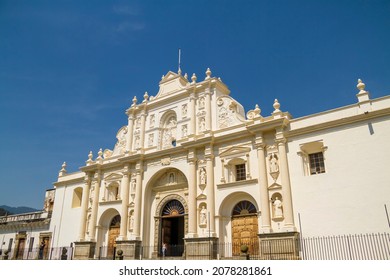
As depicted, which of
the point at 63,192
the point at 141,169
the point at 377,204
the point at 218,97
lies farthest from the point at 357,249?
the point at 63,192

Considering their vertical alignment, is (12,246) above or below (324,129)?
below

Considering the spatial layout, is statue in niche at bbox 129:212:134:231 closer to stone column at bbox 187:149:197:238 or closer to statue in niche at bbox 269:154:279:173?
stone column at bbox 187:149:197:238

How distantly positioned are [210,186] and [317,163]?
21.1 feet

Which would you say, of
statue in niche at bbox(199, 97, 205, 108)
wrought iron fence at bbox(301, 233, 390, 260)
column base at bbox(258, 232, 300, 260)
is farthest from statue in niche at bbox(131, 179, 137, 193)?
wrought iron fence at bbox(301, 233, 390, 260)

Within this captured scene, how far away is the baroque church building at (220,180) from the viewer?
53.3 ft

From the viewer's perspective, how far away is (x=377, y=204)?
49.5 feet

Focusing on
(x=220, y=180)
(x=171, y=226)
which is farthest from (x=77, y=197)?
(x=220, y=180)

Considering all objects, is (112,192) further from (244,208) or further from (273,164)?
(273,164)

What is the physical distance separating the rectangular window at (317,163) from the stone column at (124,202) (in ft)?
44.0

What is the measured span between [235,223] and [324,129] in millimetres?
7441

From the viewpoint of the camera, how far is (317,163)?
18125mm

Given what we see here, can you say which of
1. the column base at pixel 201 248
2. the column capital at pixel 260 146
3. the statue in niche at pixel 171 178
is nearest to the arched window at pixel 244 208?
the column base at pixel 201 248

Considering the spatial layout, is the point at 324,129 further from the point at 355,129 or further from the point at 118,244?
the point at 118,244
